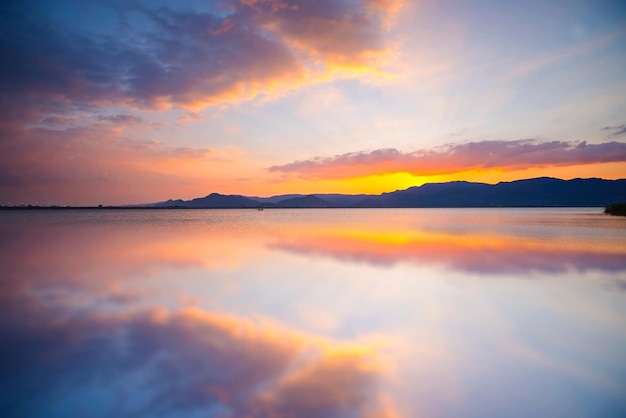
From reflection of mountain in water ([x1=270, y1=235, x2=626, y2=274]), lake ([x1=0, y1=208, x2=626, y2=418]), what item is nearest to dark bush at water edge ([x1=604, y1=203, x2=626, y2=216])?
reflection of mountain in water ([x1=270, y1=235, x2=626, y2=274])


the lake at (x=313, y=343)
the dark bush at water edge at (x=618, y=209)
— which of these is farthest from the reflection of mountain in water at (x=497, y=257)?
the dark bush at water edge at (x=618, y=209)

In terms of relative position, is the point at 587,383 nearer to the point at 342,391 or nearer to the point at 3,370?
the point at 342,391

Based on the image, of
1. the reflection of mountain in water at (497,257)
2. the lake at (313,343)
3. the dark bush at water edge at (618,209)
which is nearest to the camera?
the lake at (313,343)

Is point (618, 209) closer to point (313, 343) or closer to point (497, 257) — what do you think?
point (497, 257)

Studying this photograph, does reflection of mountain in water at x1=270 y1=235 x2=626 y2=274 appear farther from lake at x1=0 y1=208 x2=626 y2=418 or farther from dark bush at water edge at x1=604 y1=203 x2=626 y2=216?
dark bush at water edge at x1=604 y1=203 x2=626 y2=216

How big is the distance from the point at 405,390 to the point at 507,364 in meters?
2.06

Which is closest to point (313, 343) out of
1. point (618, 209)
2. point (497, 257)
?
point (497, 257)

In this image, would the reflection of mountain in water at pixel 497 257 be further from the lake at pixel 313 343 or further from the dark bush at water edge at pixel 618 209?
the dark bush at water edge at pixel 618 209

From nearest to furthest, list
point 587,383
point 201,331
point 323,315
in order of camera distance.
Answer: point 587,383 → point 201,331 → point 323,315

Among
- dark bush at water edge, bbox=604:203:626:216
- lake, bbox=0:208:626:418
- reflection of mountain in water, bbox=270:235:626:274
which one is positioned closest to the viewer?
lake, bbox=0:208:626:418

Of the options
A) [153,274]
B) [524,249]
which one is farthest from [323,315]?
[524,249]

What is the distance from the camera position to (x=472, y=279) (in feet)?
41.6

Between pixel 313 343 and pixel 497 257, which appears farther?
pixel 497 257

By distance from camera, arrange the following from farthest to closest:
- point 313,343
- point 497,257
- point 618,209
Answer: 1. point 618,209
2. point 497,257
3. point 313,343
